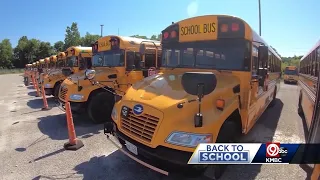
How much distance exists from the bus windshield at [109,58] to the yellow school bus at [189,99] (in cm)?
278

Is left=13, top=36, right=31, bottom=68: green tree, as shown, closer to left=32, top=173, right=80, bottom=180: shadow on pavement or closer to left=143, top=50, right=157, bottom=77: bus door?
left=143, top=50, right=157, bottom=77: bus door

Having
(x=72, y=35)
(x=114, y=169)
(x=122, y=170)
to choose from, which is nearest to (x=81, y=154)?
(x=114, y=169)

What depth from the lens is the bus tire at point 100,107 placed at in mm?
6738

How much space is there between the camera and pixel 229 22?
3.84 meters

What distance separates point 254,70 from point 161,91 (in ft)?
6.08

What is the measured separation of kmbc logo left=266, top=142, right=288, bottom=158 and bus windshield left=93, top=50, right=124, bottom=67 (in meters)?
5.56

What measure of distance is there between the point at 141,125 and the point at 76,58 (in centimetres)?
934

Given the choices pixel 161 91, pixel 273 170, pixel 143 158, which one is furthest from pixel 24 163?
pixel 273 170

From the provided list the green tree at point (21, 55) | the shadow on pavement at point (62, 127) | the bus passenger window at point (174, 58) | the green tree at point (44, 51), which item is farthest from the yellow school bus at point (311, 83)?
the green tree at point (21, 55)

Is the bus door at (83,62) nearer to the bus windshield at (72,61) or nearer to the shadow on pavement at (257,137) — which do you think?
the bus windshield at (72,61)

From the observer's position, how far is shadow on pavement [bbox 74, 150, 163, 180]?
143 inches

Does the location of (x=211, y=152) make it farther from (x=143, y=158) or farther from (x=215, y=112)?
(x=143, y=158)

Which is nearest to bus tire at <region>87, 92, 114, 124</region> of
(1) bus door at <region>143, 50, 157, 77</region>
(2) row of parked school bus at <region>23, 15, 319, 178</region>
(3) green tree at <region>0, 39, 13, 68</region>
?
(1) bus door at <region>143, 50, 157, 77</region>

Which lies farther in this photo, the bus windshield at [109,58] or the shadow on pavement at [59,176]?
the bus windshield at [109,58]
